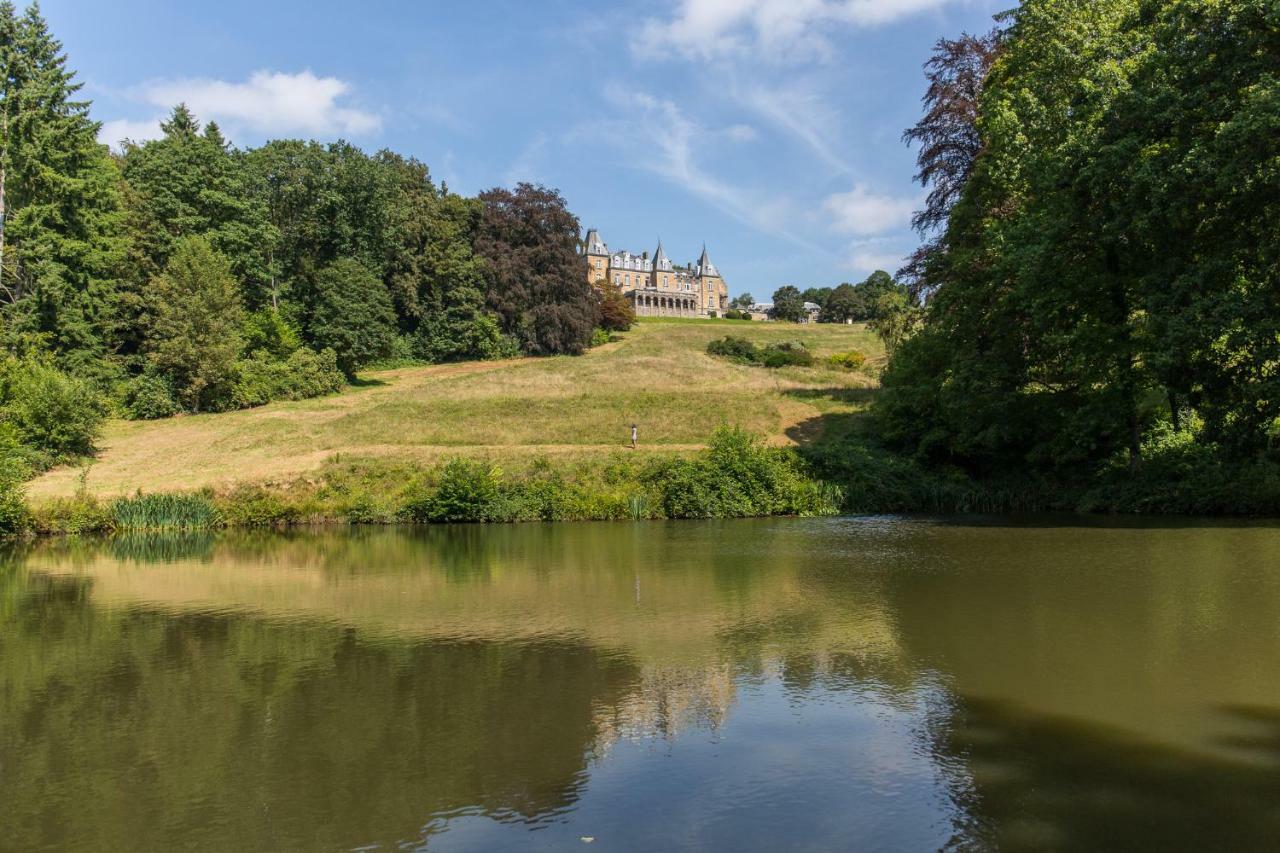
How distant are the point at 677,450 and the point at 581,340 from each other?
38.3 metres

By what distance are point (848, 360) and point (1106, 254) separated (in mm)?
39591

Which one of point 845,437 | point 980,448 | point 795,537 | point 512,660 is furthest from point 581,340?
point 512,660

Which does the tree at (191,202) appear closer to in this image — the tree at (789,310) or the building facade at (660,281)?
the building facade at (660,281)

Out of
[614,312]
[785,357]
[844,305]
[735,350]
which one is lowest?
[785,357]

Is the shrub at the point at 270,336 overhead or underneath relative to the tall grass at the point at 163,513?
overhead

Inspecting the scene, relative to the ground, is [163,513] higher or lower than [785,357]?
lower

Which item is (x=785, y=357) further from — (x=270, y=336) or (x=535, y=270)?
(x=270, y=336)

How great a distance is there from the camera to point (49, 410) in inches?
1271

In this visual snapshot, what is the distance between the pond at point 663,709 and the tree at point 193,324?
2828 cm

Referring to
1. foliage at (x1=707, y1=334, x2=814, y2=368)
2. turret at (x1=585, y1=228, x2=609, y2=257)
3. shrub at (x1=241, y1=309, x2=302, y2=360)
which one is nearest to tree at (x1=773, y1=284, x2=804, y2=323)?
turret at (x1=585, y1=228, x2=609, y2=257)

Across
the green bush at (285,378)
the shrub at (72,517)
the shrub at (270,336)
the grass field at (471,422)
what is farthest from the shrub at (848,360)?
the shrub at (72,517)

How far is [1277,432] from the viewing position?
952 inches

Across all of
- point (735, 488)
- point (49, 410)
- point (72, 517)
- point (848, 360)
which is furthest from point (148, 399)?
point (848, 360)

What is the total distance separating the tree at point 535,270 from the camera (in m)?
67.2
